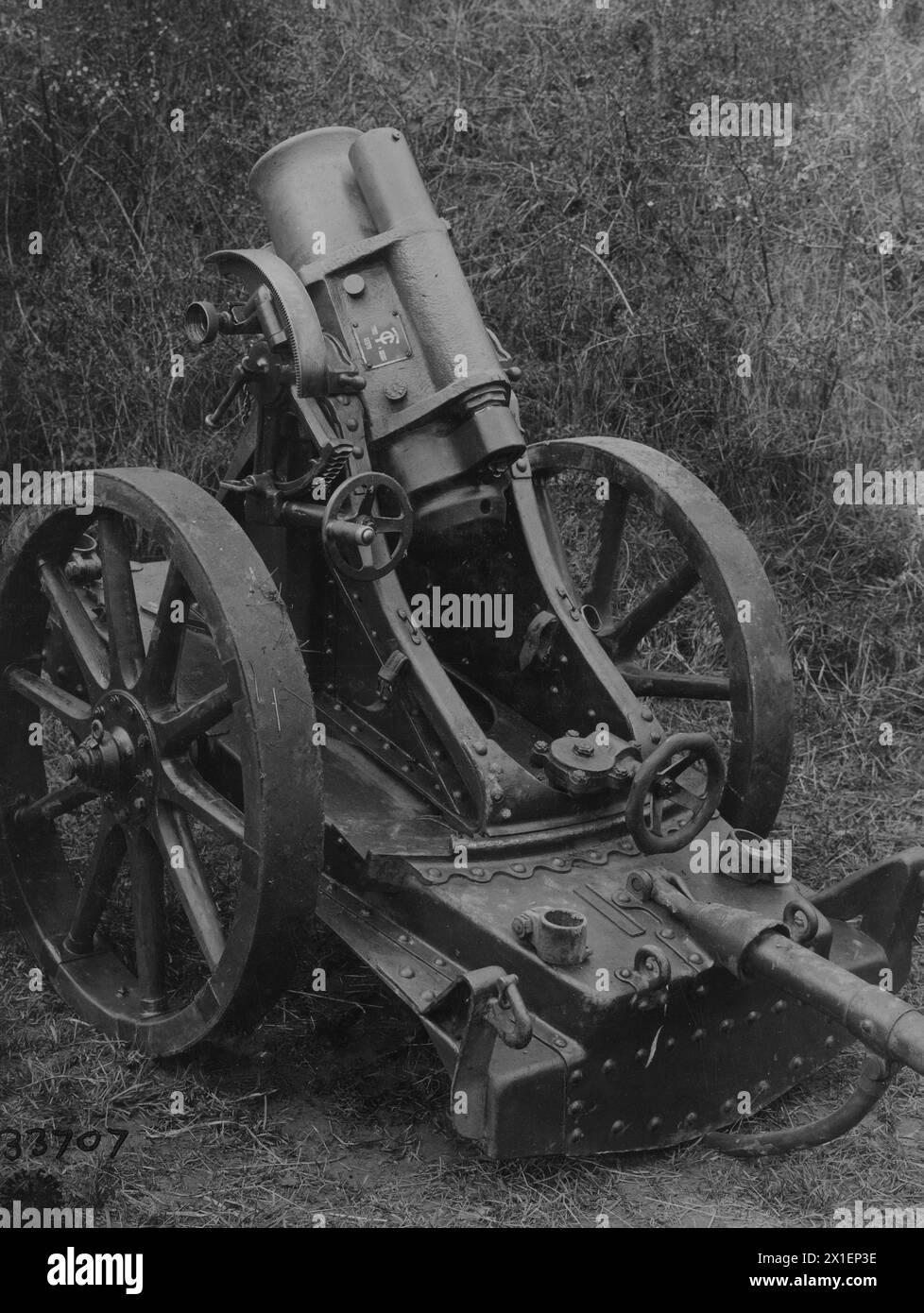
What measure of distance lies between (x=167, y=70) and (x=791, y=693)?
170 inches

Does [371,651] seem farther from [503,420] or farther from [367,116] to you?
[367,116]

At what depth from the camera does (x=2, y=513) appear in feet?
21.0

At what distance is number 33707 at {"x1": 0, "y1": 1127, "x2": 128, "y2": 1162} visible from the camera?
141 inches

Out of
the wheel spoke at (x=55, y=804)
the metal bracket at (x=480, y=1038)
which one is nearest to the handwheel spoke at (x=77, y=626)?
the wheel spoke at (x=55, y=804)

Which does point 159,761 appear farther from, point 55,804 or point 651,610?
point 651,610

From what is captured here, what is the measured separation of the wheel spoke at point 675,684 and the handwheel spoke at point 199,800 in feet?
4.34

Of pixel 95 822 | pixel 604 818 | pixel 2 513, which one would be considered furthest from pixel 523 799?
pixel 2 513

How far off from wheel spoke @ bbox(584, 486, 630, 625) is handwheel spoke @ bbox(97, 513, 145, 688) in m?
1.40

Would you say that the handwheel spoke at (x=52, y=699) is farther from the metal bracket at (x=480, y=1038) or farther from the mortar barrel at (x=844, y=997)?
the mortar barrel at (x=844, y=997)

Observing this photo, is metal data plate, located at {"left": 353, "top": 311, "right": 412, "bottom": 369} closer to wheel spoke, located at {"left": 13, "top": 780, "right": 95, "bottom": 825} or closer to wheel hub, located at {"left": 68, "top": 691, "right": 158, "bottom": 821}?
wheel hub, located at {"left": 68, "top": 691, "right": 158, "bottom": 821}

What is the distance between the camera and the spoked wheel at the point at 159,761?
3.33m

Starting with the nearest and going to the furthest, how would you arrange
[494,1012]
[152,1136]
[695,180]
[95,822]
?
[494,1012] < [152,1136] < [95,822] < [695,180]

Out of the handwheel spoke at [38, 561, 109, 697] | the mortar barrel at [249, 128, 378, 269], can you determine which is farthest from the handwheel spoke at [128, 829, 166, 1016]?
the mortar barrel at [249, 128, 378, 269]

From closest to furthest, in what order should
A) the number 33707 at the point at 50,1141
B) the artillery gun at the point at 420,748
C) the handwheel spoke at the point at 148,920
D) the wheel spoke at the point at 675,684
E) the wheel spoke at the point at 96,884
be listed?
the artillery gun at the point at 420,748 → the number 33707 at the point at 50,1141 → the handwheel spoke at the point at 148,920 → the wheel spoke at the point at 96,884 → the wheel spoke at the point at 675,684
